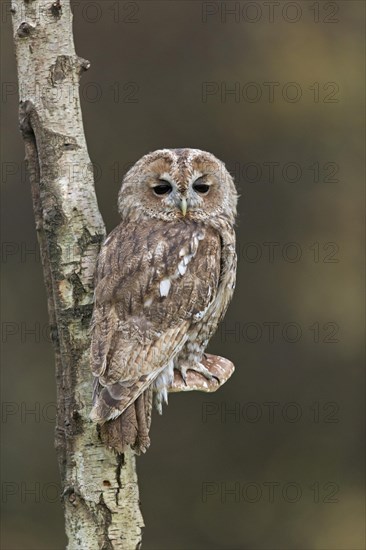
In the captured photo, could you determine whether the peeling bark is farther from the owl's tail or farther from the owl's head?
the owl's head

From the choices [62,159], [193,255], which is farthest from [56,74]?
[193,255]

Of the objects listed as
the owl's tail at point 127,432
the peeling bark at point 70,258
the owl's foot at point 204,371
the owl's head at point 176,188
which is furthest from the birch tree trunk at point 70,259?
the owl's foot at point 204,371

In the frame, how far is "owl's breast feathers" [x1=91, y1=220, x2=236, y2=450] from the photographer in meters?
3.30

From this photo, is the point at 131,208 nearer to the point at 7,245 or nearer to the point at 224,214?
the point at 224,214

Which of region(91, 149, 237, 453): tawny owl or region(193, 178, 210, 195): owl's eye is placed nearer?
region(91, 149, 237, 453): tawny owl

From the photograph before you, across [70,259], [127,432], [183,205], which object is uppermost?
[183,205]

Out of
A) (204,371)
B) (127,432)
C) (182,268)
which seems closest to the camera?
(127,432)

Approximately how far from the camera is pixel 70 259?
3475 mm

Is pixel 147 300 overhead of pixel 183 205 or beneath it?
beneath

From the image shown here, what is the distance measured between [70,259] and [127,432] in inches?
24.1

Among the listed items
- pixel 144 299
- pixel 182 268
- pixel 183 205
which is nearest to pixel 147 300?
pixel 144 299

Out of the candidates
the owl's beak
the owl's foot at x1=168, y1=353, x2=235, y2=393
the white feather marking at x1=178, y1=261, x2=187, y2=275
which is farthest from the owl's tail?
the owl's beak

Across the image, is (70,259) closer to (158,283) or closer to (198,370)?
(158,283)

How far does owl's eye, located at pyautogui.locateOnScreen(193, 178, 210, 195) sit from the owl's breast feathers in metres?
0.13
